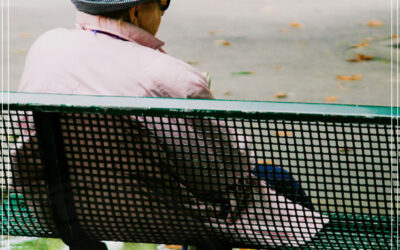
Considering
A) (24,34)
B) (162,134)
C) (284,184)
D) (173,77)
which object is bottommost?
(24,34)

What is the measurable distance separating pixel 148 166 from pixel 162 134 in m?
0.16

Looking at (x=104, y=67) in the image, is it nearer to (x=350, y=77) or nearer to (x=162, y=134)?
(x=162, y=134)

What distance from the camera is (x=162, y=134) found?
2020 millimetres

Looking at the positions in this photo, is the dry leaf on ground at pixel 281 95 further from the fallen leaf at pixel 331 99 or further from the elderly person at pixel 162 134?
the elderly person at pixel 162 134

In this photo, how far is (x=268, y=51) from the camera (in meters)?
6.98

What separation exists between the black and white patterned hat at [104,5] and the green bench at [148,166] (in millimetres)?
388

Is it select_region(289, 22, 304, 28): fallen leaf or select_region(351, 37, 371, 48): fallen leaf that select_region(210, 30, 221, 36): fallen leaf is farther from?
select_region(351, 37, 371, 48): fallen leaf

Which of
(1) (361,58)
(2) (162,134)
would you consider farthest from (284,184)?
(1) (361,58)

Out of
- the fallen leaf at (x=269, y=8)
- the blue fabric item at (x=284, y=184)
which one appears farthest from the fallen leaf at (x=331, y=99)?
the blue fabric item at (x=284, y=184)

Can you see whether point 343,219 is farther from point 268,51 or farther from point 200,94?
point 268,51

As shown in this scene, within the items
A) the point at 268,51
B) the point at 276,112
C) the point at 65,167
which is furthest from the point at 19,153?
the point at 268,51

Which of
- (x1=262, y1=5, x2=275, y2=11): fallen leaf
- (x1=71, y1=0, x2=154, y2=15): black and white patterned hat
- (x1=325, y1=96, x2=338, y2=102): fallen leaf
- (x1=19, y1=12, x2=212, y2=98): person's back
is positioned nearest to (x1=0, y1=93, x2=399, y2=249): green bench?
(x1=19, y1=12, x2=212, y2=98): person's back

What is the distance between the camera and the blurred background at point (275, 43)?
601cm

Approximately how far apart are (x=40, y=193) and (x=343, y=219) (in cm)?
105
